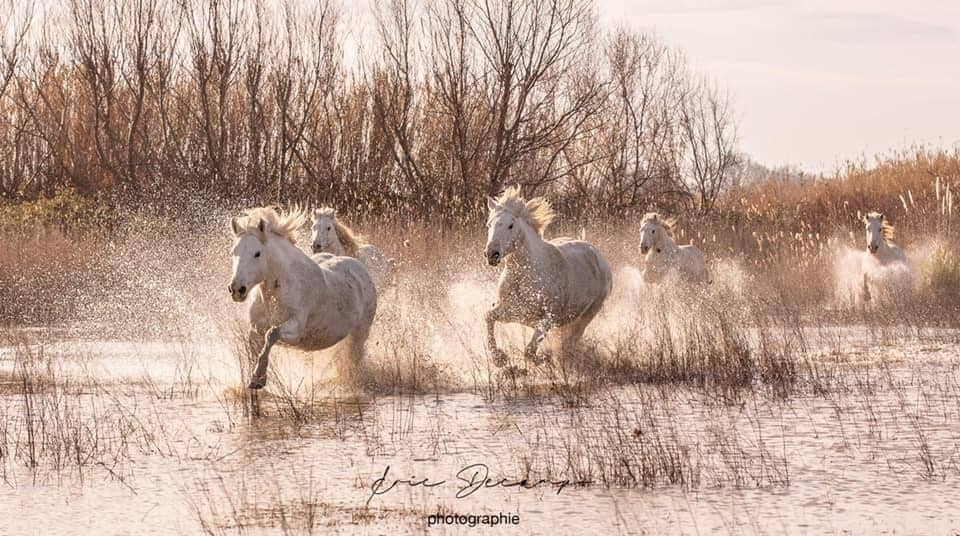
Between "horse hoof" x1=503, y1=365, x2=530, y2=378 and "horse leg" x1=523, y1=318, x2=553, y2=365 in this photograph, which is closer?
"horse hoof" x1=503, y1=365, x2=530, y2=378

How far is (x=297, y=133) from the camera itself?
26.4 m

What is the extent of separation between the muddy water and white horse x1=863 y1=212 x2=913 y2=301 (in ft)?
27.0

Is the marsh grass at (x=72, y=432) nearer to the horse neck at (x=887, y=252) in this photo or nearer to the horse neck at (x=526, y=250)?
the horse neck at (x=526, y=250)

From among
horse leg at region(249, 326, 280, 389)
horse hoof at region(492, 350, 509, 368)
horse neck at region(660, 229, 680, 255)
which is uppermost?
horse neck at region(660, 229, 680, 255)

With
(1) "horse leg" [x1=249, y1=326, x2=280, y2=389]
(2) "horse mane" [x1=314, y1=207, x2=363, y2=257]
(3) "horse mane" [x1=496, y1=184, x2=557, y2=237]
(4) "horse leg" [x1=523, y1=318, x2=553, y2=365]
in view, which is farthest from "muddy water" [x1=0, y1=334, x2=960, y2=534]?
(2) "horse mane" [x1=314, y1=207, x2=363, y2=257]

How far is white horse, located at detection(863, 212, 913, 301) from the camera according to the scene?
1970cm

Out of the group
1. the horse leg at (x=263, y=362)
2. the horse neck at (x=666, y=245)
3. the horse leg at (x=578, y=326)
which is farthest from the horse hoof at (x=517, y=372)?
the horse neck at (x=666, y=245)

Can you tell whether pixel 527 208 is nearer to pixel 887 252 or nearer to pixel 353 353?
pixel 353 353

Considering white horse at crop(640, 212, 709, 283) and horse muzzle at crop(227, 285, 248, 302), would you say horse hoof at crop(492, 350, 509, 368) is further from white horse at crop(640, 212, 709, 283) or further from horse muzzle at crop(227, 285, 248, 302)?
white horse at crop(640, 212, 709, 283)

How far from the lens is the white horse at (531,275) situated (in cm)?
1295

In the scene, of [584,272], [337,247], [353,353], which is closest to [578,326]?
[584,272]

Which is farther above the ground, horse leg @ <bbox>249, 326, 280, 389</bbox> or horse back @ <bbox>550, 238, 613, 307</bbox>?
horse back @ <bbox>550, 238, 613, 307</bbox>

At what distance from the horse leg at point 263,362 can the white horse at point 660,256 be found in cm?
996

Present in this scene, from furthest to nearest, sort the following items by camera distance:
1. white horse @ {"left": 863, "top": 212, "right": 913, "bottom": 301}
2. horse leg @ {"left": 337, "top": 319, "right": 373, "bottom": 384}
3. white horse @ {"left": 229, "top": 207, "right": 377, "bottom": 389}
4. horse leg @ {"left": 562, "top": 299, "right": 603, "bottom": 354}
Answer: white horse @ {"left": 863, "top": 212, "right": 913, "bottom": 301} < horse leg @ {"left": 562, "top": 299, "right": 603, "bottom": 354} < horse leg @ {"left": 337, "top": 319, "right": 373, "bottom": 384} < white horse @ {"left": 229, "top": 207, "right": 377, "bottom": 389}
